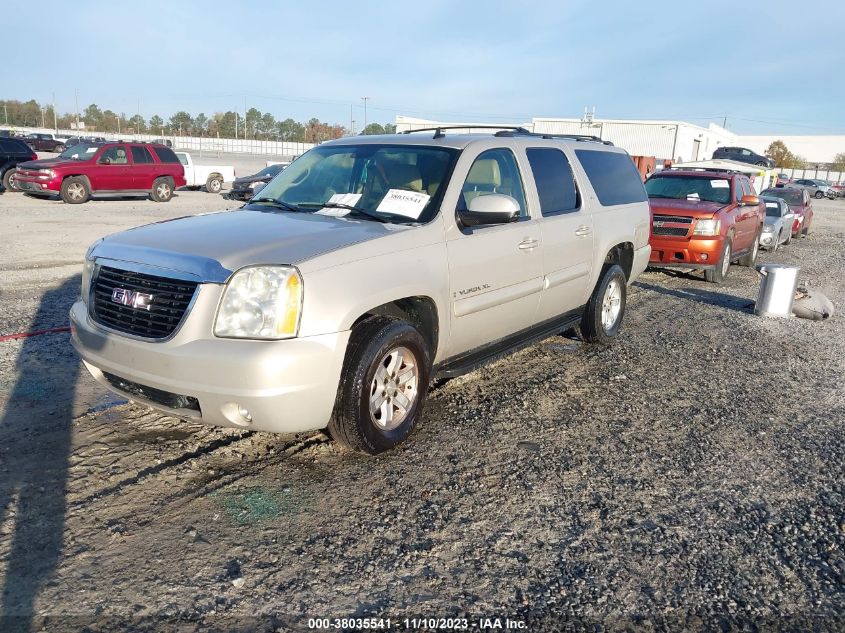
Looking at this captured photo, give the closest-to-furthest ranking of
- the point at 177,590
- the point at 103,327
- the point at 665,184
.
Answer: the point at 177,590
the point at 103,327
the point at 665,184

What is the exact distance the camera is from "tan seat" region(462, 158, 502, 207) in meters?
4.77

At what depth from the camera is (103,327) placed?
3922 mm

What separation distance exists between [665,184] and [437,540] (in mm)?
10748

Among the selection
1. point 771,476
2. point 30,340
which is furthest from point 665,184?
point 30,340

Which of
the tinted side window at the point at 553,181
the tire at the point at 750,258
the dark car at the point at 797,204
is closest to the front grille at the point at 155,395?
the tinted side window at the point at 553,181

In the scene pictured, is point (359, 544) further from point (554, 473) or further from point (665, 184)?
point (665, 184)

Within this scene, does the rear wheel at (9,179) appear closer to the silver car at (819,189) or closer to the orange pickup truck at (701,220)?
the orange pickup truck at (701,220)

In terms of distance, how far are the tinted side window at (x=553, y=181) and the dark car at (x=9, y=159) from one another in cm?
2167

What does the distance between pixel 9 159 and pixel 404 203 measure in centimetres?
2285

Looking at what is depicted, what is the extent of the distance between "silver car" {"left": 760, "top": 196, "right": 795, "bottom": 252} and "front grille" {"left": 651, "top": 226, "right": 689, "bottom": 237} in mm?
6117

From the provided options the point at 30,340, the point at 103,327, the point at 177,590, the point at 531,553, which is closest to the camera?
the point at 177,590

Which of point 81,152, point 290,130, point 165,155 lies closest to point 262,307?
point 81,152

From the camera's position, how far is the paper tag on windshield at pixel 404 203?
14.7 feet

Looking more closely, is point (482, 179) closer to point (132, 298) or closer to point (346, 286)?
point (346, 286)
